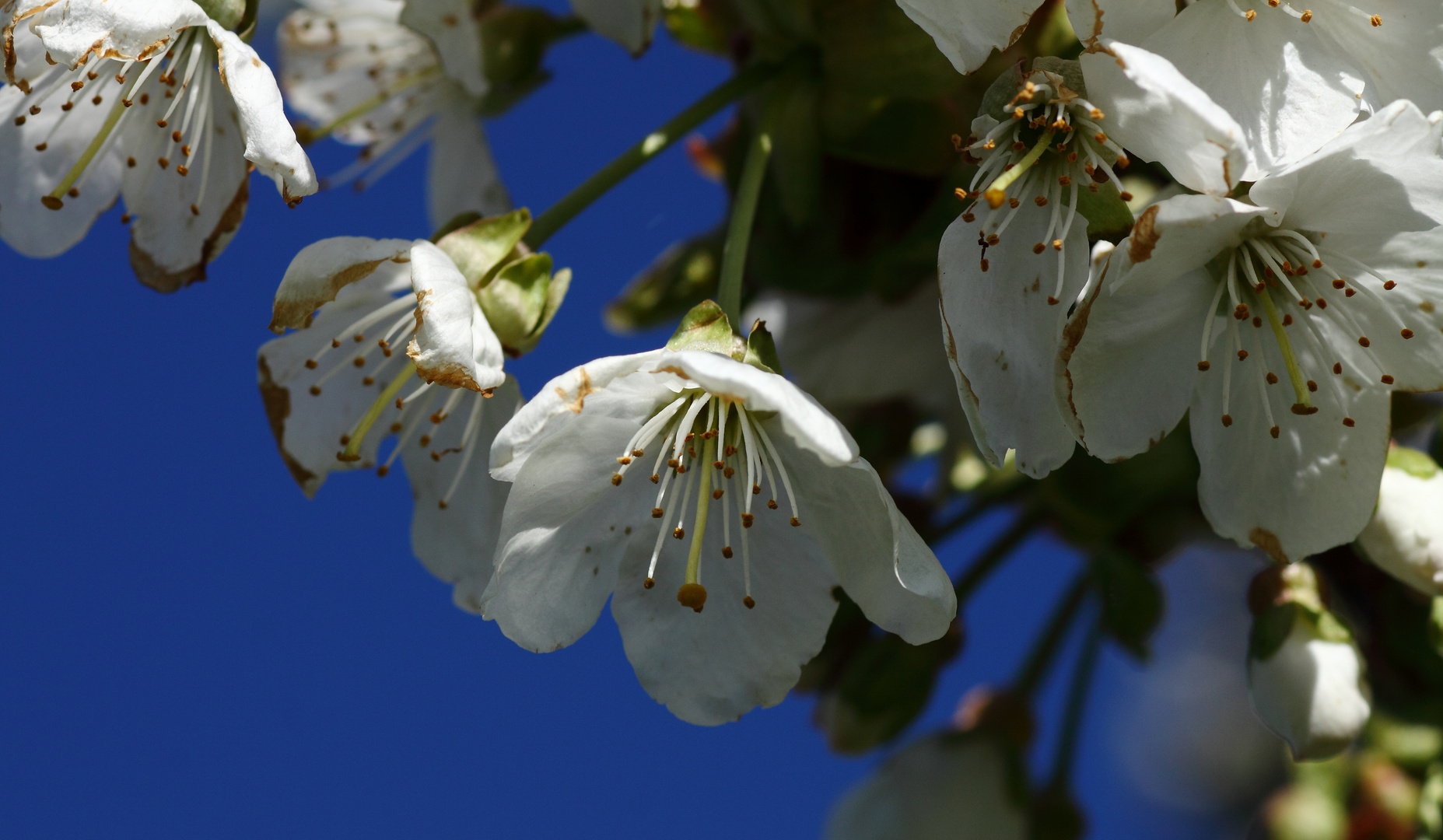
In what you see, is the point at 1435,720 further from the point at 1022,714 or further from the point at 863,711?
the point at 863,711

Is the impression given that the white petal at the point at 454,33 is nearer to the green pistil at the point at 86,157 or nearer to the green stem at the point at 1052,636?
the green pistil at the point at 86,157

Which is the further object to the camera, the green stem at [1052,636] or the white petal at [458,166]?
the green stem at [1052,636]

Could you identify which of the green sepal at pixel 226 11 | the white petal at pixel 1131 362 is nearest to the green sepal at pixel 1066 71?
the white petal at pixel 1131 362

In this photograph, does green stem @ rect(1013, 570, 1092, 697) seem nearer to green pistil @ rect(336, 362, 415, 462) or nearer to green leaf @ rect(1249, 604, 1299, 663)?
green leaf @ rect(1249, 604, 1299, 663)

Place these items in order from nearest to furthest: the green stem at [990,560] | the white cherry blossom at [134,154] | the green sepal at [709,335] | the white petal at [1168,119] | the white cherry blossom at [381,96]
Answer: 1. the white petal at [1168,119]
2. the green sepal at [709,335]
3. the white cherry blossom at [134,154]
4. the white cherry blossom at [381,96]
5. the green stem at [990,560]

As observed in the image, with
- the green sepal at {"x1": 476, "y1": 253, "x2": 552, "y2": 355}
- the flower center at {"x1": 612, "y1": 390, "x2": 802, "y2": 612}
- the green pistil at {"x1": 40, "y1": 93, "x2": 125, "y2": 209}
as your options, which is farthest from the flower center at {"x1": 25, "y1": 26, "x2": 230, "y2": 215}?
the flower center at {"x1": 612, "y1": 390, "x2": 802, "y2": 612}

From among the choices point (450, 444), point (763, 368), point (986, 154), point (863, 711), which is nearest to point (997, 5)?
point (986, 154)

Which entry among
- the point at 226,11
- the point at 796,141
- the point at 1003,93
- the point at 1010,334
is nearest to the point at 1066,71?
the point at 1003,93

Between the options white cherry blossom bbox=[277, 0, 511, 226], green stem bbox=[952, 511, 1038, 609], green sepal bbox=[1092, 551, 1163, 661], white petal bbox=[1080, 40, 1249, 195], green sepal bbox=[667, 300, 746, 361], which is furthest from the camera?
green stem bbox=[952, 511, 1038, 609]
